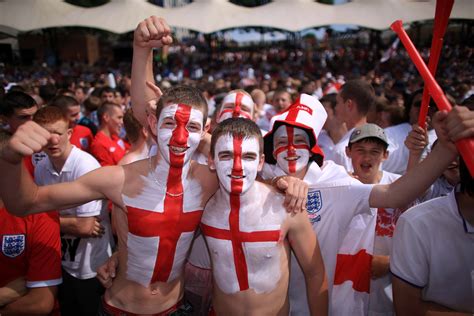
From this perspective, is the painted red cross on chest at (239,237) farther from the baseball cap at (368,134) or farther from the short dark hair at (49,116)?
the short dark hair at (49,116)

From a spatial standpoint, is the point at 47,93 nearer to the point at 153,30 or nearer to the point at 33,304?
the point at 33,304

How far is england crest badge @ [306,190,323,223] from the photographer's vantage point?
2334mm

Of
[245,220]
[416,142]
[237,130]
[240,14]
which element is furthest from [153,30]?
[240,14]

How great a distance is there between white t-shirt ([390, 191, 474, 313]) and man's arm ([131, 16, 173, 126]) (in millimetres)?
1576

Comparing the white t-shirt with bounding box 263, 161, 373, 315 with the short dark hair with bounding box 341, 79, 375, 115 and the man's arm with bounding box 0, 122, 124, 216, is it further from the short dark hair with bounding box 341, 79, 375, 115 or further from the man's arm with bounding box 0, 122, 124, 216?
the short dark hair with bounding box 341, 79, 375, 115

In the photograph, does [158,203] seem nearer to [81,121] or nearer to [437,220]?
[437,220]

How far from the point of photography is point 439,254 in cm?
168

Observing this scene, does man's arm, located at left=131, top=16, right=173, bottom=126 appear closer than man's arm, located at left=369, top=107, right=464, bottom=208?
No

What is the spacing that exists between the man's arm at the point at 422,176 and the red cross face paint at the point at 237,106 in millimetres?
1497

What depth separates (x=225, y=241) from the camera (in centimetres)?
207

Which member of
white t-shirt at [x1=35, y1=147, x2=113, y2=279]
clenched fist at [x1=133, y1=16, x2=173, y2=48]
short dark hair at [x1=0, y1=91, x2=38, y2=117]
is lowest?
white t-shirt at [x1=35, y1=147, x2=113, y2=279]

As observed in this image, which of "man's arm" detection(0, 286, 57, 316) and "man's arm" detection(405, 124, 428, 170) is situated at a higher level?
"man's arm" detection(405, 124, 428, 170)

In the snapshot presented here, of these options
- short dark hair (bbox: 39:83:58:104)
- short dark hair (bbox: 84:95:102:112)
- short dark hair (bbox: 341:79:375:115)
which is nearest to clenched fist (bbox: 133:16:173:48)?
short dark hair (bbox: 341:79:375:115)

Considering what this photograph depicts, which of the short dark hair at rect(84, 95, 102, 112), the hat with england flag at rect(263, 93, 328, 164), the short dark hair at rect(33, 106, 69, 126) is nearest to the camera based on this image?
the hat with england flag at rect(263, 93, 328, 164)
